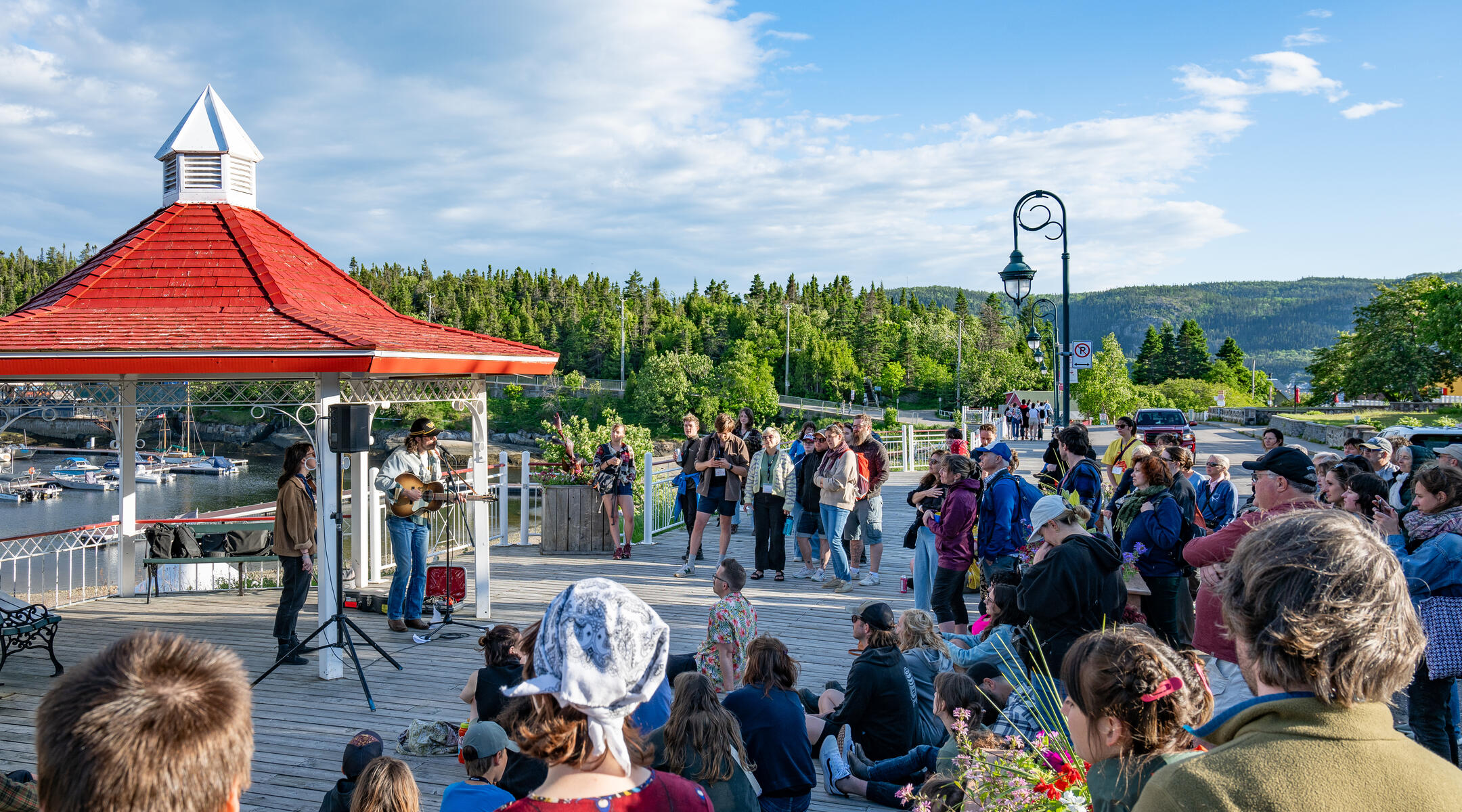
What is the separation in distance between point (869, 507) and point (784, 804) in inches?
207

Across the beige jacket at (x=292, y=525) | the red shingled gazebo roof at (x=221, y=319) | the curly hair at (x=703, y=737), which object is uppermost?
the red shingled gazebo roof at (x=221, y=319)

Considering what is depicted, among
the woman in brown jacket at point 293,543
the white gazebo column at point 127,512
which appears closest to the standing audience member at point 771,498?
the woman in brown jacket at point 293,543

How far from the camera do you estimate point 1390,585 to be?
1.38m

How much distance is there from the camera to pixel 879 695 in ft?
13.9

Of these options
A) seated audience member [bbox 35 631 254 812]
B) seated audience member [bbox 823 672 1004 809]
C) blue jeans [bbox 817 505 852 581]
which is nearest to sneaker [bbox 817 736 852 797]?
seated audience member [bbox 823 672 1004 809]

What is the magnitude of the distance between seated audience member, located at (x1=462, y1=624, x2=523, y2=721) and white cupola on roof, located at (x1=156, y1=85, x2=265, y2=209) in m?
6.51

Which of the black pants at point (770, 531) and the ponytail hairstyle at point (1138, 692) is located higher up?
the ponytail hairstyle at point (1138, 692)

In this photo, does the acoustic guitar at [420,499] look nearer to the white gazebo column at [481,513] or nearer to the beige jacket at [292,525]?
the white gazebo column at [481,513]

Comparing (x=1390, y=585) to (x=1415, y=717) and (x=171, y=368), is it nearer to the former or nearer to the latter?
(x=1415, y=717)

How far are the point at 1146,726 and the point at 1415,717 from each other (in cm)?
343

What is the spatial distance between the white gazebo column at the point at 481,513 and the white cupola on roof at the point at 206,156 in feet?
10.8

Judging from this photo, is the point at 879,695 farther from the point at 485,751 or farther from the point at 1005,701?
the point at 485,751

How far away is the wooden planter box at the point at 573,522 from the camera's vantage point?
36.5 ft

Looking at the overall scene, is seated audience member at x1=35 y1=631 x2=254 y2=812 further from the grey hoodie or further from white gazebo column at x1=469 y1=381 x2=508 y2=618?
white gazebo column at x1=469 y1=381 x2=508 y2=618
